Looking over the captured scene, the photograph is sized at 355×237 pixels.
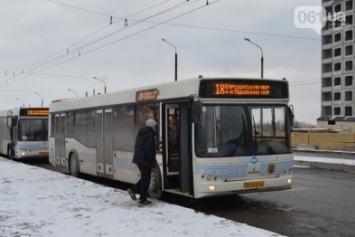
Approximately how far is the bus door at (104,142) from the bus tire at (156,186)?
2733 millimetres

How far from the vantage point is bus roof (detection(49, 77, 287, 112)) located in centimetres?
1088

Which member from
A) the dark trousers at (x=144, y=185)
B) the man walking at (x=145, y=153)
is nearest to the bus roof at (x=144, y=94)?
the man walking at (x=145, y=153)

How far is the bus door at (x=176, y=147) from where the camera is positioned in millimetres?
11172

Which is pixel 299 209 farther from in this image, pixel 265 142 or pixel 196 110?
pixel 196 110

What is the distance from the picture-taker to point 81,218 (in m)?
8.66

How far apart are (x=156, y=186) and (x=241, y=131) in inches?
96.6

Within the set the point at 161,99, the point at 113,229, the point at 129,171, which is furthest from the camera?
the point at 129,171

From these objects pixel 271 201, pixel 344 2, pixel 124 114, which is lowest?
pixel 271 201

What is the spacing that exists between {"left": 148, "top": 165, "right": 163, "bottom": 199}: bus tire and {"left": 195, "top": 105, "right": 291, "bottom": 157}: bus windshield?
1.62 m

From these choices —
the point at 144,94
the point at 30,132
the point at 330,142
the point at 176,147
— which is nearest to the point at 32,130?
the point at 30,132

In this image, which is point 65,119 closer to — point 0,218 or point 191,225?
point 0,218

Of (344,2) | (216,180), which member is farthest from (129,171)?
(344,2)

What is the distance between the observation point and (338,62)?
9944 cm

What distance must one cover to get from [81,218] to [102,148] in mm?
6454
